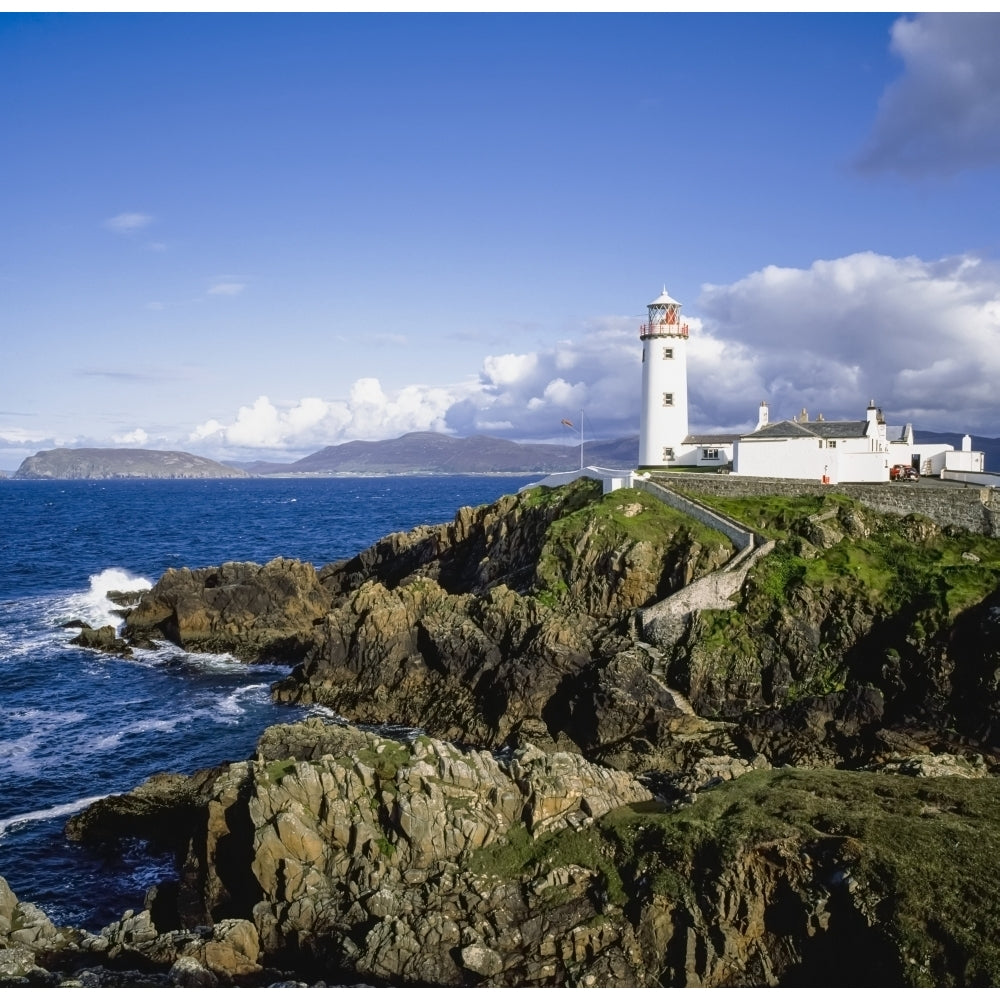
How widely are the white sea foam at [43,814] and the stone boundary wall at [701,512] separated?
32.0 m

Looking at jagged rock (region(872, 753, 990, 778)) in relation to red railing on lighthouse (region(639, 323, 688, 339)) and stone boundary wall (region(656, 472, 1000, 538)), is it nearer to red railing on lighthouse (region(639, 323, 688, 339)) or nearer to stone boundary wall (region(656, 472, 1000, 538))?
stone boundary wall (region(656, 472, 1000, 538))

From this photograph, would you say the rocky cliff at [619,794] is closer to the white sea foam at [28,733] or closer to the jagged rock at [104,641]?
the white sea foam at [28,733]

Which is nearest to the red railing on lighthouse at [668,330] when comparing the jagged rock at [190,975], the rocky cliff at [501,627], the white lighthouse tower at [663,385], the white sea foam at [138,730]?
the white lighthouse tower at [663,385]

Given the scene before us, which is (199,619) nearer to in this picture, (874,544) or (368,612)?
(368,612)

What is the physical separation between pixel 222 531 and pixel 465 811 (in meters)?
106

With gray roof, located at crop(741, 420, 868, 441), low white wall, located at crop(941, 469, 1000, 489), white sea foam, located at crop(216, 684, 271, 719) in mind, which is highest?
gray roof, located at crop(741, 420, 868, 441)

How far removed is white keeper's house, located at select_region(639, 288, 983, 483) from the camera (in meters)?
55.9

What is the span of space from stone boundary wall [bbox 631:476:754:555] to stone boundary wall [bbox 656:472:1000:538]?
2.48ft

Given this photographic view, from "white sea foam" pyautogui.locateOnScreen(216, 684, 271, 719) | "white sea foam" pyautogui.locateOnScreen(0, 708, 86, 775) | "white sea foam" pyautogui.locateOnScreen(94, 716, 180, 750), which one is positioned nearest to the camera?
"white sea foam" pyautogui.locateOnScreen(0, 708, 86, 775)

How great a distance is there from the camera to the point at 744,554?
146 ft

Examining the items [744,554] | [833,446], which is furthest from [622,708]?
[833,446]

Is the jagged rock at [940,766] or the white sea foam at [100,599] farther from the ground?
the jagged rock at [940,766]

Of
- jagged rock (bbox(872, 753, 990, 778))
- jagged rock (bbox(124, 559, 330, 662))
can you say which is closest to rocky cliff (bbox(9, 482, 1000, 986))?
jagged rock (bbox(872, 753, 990, 778))

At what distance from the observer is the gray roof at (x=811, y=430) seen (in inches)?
2249
